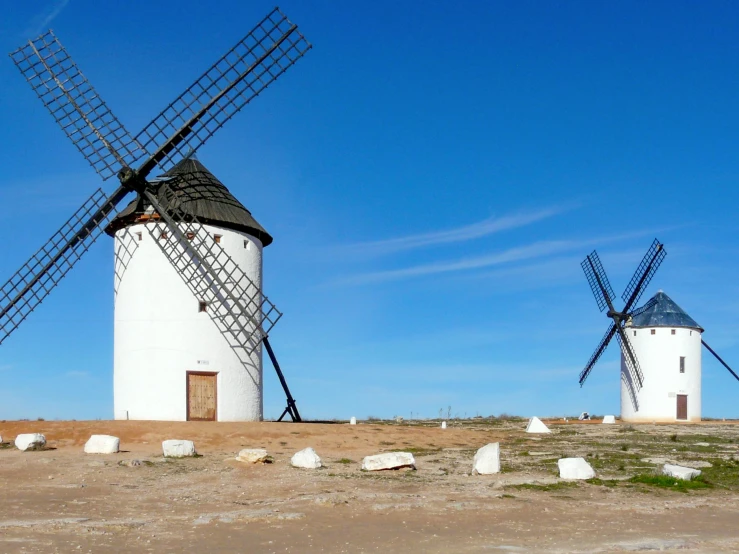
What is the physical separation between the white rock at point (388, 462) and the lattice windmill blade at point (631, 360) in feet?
123

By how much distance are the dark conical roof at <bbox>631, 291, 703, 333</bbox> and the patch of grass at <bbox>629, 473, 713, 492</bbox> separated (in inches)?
1444

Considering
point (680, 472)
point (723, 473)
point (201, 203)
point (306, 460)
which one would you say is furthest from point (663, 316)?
point (306, 460)

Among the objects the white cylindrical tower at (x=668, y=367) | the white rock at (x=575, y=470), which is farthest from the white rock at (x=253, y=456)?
the white cylindrical tower at (x=668, y=367)

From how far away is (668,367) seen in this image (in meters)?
53.4

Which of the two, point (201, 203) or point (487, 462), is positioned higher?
point (201, 203)

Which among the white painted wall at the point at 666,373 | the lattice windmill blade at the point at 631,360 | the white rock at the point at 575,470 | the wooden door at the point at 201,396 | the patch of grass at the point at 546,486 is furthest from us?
the lattice windmill blade at the point at 631,360

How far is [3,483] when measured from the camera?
18.3m

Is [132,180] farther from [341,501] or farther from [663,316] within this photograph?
[663,316]

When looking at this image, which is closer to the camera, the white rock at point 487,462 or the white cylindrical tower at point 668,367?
the white rock at point 487,462

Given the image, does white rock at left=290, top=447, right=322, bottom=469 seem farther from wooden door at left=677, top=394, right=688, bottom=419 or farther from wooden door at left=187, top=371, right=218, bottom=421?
wooden door at left=677, top=394, right=688, bottom=419

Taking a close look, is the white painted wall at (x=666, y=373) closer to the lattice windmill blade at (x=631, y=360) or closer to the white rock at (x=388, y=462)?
the lattice windmill blade at (x=631, y=360)

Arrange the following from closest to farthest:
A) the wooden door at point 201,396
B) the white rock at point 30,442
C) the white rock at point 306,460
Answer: the white rock at point 306,460 < the white rock at point 30,442 < the wooden door at point 201,396

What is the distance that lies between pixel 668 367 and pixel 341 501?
4261cm

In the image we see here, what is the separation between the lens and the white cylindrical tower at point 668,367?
5319cm
